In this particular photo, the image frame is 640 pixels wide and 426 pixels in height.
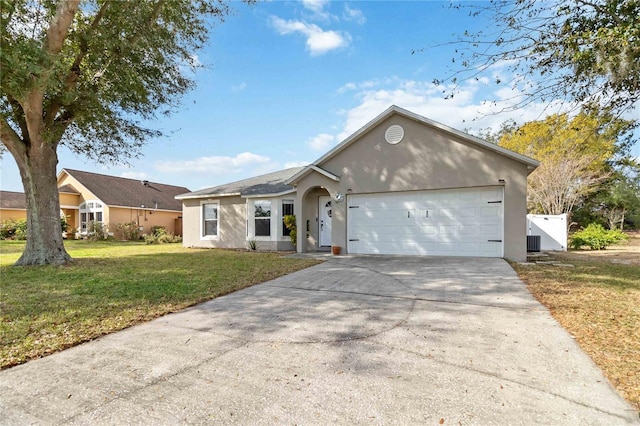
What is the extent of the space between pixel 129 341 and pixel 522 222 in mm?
9943

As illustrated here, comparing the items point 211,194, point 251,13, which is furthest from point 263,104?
point 211,194

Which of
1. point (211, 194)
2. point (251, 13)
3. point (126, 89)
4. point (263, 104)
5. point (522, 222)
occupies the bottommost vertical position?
point (522, 222)

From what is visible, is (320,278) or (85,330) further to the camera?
(320,278)

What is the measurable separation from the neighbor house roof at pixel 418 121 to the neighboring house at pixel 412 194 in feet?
0.10

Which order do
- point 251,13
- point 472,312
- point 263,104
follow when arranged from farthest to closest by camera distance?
point 263,104
point 251,13
point 472,312

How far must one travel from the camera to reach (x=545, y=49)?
6258 mm

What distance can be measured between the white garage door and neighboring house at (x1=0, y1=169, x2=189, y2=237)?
1836 cm

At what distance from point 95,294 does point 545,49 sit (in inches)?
369

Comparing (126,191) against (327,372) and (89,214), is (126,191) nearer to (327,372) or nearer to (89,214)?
(89,214)

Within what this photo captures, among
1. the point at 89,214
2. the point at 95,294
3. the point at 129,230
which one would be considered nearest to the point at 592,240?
the point at 95,294

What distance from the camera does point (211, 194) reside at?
15.8 metres

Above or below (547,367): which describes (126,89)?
above

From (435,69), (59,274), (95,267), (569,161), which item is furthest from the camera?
(569,161)

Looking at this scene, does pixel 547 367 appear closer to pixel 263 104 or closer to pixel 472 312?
pixel 472 312
